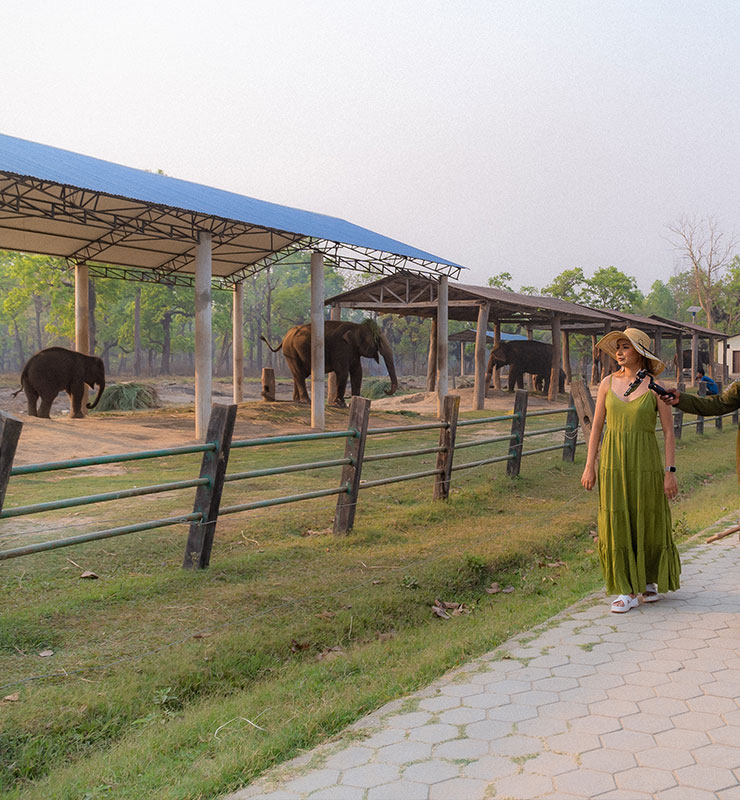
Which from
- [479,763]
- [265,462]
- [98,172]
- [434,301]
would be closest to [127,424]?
[98,172]

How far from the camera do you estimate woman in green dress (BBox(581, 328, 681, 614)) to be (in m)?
4.50

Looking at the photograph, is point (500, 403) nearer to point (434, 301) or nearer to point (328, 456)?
point (434, 301)

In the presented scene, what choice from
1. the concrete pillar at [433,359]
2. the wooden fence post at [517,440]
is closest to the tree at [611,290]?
the concrete pillar at [433,359]

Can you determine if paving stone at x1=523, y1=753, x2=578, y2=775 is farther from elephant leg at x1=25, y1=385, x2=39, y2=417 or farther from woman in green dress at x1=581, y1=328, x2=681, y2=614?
elephant leg at x1=25, y1=385, x2=39, y2=417

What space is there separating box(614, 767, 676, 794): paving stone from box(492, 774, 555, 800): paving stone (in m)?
0.25

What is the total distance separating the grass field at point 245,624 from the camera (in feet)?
10.2

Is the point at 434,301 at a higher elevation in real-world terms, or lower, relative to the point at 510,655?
higher

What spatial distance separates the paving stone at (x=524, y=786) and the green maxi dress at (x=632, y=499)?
2.15 metres

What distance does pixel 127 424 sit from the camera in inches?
621

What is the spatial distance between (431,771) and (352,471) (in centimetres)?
385

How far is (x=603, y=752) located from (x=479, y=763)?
0.47 m

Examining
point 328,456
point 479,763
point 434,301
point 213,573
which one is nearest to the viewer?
point 479,763

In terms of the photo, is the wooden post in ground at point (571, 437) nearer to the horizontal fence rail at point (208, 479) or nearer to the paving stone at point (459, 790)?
the horizontal fence rail at point (208, 479)

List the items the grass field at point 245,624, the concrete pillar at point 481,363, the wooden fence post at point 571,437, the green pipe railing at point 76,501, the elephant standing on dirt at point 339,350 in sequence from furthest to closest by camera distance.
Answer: the concrete pillar at point 481,363
the elephant standing on dirt at point 339,350
the wooden fence post at point 571,437
the green pipe railing at point 76,501
the grass field at point 245,624
